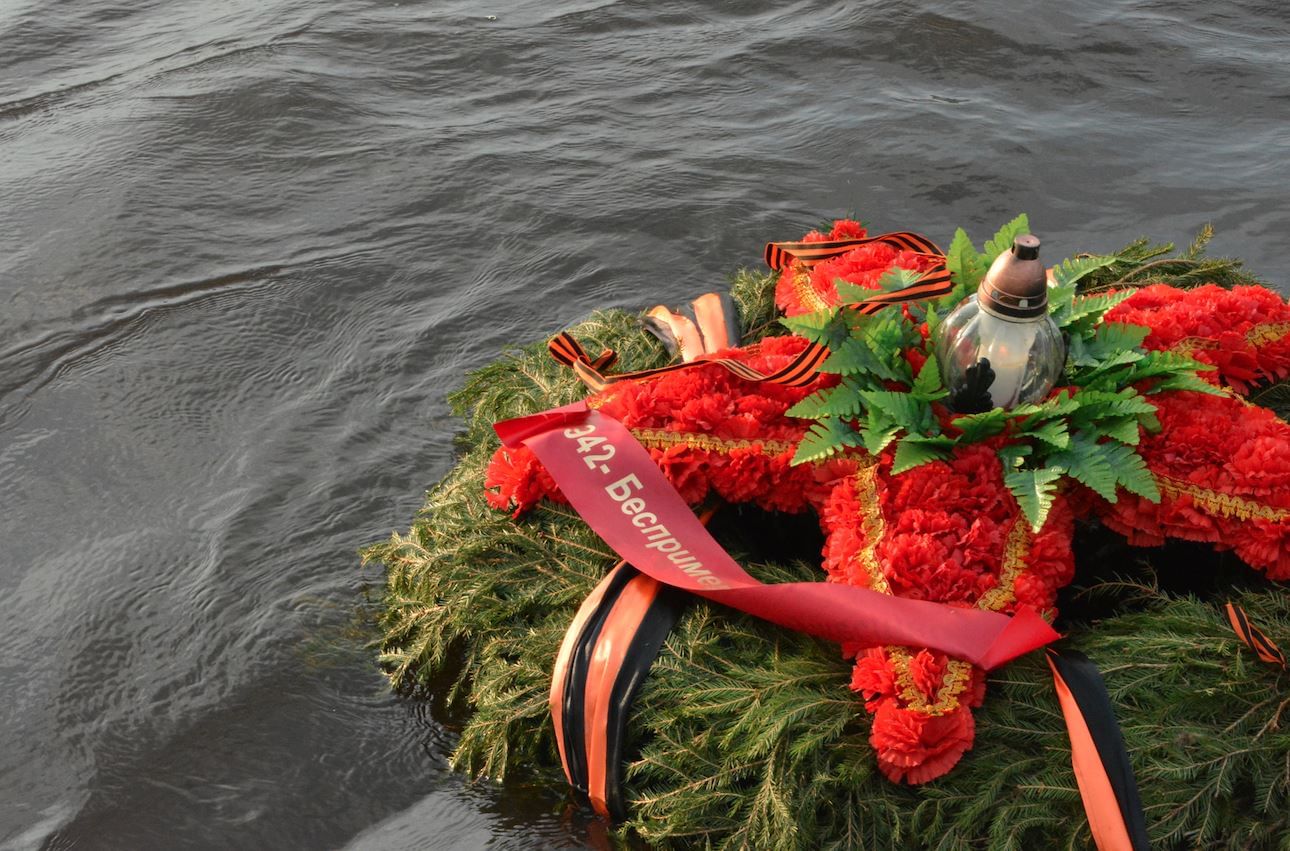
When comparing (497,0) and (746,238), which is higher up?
(497,0)

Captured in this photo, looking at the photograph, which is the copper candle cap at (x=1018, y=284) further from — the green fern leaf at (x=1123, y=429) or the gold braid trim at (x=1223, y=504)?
the gold braid trim at (x=1223, y=504)

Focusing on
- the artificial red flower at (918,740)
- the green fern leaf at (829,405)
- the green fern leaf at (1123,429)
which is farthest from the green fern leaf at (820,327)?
the artificial red flower at (918,740)

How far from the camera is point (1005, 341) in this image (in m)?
2.18

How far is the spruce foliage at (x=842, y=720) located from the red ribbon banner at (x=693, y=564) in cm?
8

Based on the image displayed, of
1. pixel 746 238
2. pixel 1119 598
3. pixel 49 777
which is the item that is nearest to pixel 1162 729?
pixel 1119 598

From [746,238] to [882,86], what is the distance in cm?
159

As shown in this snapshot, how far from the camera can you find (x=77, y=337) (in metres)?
4.07

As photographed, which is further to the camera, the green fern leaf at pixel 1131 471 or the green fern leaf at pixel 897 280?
the green fern leaf at pixel 897 280

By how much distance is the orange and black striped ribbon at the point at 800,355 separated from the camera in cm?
239

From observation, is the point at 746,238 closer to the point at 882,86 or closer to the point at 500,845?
the point at 882,86

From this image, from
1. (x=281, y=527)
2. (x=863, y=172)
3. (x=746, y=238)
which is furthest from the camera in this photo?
(x=863, y=172)

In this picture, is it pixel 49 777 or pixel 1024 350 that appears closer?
pixel 1024 350

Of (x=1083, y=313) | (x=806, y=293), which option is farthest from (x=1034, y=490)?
(x=806, y=293)

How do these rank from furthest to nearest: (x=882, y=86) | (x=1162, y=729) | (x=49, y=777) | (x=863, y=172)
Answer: (x=882, y=86)
(x=863, y=172)
(x=49, y=777)
(x=1162, y=729)
